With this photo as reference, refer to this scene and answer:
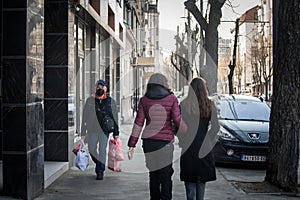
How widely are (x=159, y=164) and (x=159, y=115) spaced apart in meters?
0.62

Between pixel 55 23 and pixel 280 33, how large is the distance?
4396 millimetres

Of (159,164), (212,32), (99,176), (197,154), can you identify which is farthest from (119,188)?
(212,32)

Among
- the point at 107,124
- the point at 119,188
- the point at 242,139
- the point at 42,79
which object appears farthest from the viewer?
the point at 242,139

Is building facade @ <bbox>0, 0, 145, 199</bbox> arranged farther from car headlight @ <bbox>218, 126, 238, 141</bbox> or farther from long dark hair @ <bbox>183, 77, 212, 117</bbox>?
car headlight @ <bbox>218, 126, 238, 141</bbox>

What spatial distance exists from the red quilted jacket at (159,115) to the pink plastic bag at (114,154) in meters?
3.31

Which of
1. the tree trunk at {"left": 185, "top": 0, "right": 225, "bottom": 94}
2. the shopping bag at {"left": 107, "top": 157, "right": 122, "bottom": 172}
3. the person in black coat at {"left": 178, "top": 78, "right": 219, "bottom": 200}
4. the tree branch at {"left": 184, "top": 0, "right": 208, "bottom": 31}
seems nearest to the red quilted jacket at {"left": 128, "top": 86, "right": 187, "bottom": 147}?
the person in black coat at {"left": 178, "top": 78, "right": 219, "bottom": 200}

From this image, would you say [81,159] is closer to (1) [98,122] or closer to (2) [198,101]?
(1) [98,122]

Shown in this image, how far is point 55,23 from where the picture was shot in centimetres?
1084

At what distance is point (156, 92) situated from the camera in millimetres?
7023

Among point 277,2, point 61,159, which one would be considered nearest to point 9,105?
point 61,159

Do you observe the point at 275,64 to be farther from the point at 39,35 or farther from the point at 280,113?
the point at 39,35

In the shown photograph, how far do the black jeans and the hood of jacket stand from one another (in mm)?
568

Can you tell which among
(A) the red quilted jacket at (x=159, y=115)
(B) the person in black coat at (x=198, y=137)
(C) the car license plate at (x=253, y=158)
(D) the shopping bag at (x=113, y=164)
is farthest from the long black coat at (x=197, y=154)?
(C) the car license plate at (x=253, y=158)

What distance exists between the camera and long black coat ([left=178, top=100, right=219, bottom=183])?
21.6ft
